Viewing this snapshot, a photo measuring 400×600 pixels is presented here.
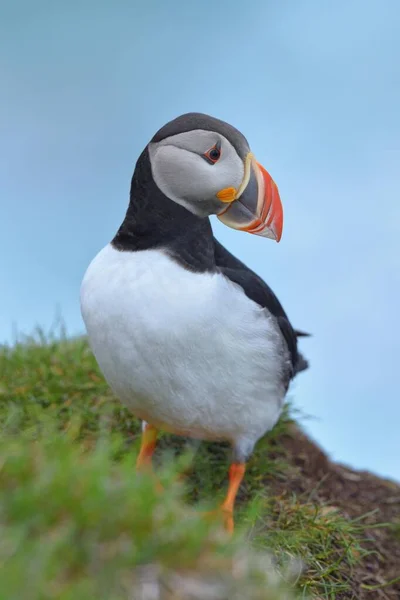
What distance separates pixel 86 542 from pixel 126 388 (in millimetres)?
1858

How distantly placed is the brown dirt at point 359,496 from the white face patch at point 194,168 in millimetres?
2072

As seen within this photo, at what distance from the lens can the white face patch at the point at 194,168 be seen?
4152 mm

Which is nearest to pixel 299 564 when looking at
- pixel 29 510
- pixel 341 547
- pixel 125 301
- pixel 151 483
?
pixel 341 547

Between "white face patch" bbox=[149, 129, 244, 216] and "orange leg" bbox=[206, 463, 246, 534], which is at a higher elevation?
"white face patch" bbox=[149, 129, 244, 216]

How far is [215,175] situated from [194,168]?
11cm

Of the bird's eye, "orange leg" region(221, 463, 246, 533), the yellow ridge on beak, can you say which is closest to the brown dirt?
"orange leg" region(221, 463, 246, 533)

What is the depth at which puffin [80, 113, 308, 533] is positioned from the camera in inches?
161

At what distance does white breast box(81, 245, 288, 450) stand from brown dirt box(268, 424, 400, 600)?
1.21 meters

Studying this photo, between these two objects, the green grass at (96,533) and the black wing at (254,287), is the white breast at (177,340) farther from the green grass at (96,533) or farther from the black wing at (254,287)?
the green grass at (96,533)

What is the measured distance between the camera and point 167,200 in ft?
13.9

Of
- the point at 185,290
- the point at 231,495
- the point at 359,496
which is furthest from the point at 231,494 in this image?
the point at 359,496

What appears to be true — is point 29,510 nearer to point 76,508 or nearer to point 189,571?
point 76,508

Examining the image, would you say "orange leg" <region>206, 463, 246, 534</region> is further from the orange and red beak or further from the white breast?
the orange and red beak

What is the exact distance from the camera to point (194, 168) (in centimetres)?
415
